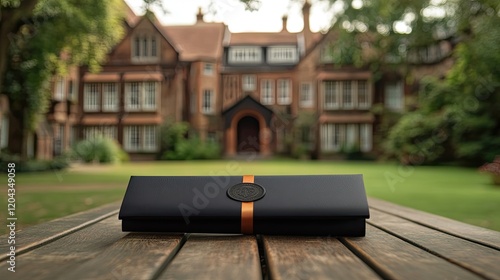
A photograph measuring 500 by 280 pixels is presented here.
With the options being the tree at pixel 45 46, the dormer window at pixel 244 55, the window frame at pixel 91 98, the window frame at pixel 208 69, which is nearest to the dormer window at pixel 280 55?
the dormer window at pixel 244 55

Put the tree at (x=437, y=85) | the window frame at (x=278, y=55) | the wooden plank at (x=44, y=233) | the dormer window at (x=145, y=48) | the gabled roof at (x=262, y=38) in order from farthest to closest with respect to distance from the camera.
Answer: the gabled roof at (x=262, y=38)
the window frame at (x=278, y=55)
the dormer window at (x=145, y=48)
the tree at (x=437, y=85)
the wooden plank at (x=44, y=233)

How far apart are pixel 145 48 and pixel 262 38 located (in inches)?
318

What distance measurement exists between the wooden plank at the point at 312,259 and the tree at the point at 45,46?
33.7ft

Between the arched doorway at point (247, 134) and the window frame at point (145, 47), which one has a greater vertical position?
the window frame at point (145, 47)

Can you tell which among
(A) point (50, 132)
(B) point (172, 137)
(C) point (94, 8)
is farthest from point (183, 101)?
(C) point (94, 8)

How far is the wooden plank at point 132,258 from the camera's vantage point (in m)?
0.89

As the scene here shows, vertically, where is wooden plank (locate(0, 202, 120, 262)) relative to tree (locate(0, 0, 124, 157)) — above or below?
below

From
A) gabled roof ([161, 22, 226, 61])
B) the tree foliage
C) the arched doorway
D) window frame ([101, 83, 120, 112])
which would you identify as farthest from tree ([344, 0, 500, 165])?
window frame ([101, 83, 120, 112])

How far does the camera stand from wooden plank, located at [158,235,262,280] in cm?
91

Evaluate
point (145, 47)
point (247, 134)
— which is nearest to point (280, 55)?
point (247, 134)

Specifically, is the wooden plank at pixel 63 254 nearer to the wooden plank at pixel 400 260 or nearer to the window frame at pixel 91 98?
the wooden plank at pixel 400 260

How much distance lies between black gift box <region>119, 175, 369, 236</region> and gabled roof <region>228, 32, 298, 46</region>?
2827 centimetres

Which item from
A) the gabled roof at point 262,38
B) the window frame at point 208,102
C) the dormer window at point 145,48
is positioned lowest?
the window frame at point 208,102

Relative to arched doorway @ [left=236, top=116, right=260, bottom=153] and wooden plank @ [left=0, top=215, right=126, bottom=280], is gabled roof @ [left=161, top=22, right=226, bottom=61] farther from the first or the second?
wooden plank @ [left=0, top=215, right=126, bottom=280]
